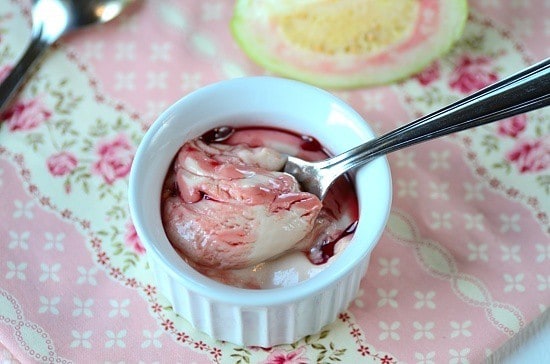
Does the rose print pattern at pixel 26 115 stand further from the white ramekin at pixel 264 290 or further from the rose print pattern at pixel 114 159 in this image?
the white ramekin at pixel 264 290

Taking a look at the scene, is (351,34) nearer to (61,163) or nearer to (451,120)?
(451,120)

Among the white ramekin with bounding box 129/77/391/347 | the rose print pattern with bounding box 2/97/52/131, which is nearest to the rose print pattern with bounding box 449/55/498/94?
the white ramekin with bounding box 129/77/391/347

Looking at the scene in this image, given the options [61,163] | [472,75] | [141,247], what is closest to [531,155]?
[472,75]

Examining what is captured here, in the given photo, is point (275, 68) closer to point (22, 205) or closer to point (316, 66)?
point (316, 66)

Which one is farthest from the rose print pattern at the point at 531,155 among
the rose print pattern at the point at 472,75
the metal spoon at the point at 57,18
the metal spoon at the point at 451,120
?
the metal spoon at the point at 57,18

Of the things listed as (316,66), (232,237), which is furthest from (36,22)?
(232,237)
